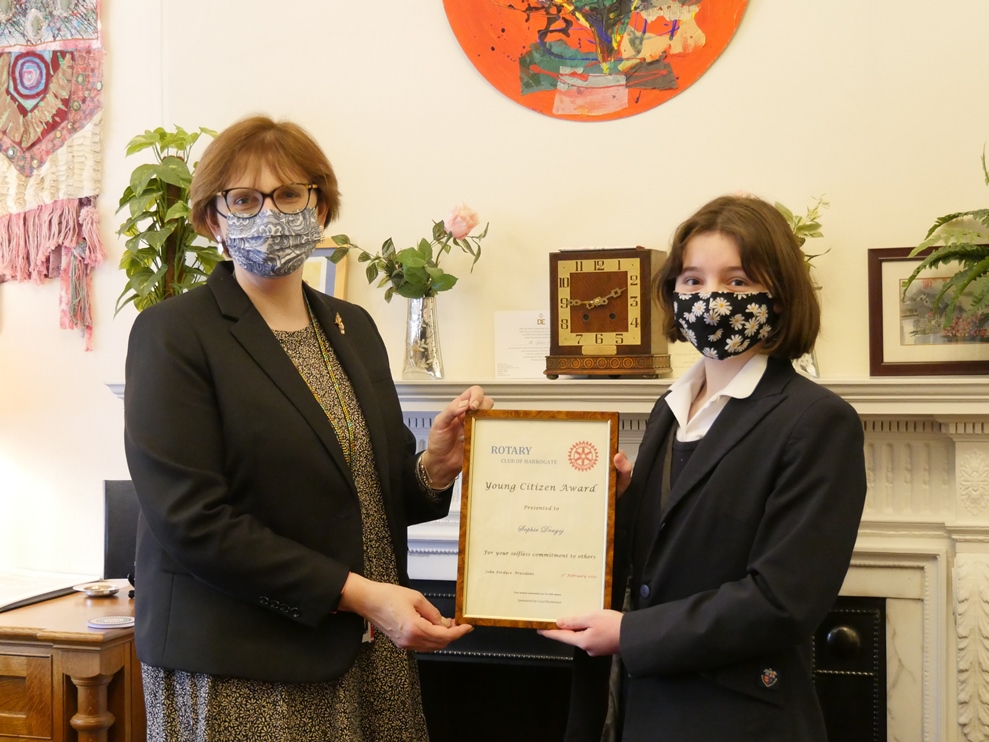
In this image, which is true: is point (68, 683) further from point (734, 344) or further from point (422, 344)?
point (734, 344)

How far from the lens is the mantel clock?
8.05 ft

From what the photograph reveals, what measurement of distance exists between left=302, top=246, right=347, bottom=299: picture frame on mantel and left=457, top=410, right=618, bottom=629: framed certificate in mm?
1319

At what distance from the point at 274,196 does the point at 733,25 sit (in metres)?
1.54

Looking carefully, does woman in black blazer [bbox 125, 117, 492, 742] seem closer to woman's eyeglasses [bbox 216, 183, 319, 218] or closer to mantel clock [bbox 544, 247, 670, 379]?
woman's eyeglasses [bbox 216, 183, 319, 218]

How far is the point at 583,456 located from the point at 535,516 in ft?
0.42

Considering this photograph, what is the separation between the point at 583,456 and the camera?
1.58 meters

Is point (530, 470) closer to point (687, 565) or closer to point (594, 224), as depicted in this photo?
point (687, 565)

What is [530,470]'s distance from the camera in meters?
1.60

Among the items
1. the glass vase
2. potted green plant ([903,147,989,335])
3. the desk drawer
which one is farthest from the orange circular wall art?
the desk drawer

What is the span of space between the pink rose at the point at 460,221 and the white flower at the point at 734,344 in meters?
1.27

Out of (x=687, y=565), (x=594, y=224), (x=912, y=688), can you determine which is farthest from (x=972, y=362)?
(x=687, y=565)

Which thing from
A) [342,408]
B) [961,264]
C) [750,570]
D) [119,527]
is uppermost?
[961,264]

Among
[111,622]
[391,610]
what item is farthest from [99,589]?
[391,610]

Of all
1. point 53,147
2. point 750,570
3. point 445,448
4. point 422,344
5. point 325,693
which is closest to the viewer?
point 750,570
